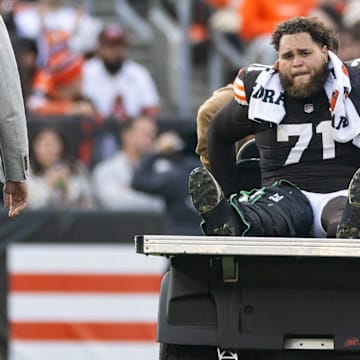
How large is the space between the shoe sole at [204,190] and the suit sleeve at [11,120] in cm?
74

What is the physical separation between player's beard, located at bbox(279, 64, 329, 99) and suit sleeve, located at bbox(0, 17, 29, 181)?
4.29 ft

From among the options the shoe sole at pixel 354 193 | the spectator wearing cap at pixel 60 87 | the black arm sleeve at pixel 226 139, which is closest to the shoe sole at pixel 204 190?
the shoe sole at pixel 354 193

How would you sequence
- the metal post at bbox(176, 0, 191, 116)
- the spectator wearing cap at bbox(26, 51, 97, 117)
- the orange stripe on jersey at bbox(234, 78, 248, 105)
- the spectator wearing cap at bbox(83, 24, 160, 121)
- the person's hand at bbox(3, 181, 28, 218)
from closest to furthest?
1. the person's hand at bbox(3, 181, 28, 218)
2. the orange stripe on jersey at bbox(234, 78, 248, 105)
3. the spectator wearing cap at bbox(26, 51, 97, 117)
4. the spectator wearing cap at bbox(83, 24, 160, 121)
5. the metal post at bbox(176, 0, 191, 116)

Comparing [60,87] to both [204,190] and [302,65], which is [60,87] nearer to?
[302,65]

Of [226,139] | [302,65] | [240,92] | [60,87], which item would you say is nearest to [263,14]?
[60,87]

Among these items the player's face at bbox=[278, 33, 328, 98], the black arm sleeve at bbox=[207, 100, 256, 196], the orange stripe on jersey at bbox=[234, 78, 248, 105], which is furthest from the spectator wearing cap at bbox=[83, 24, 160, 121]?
the player's face at bbox=[278, 33, 328, 98]

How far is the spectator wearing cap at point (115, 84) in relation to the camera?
12.4 meters

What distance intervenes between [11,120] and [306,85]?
4.70ft

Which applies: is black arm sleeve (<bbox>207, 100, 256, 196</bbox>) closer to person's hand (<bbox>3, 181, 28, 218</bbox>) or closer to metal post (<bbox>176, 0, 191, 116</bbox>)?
person's hand (<bbox>3, 181, 28, 218</bbox>)

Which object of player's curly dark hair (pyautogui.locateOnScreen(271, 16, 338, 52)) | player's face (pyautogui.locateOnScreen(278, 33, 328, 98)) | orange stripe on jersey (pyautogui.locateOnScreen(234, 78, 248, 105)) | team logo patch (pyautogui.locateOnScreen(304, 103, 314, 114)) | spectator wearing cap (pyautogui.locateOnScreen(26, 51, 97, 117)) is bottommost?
spectator wearing cap (pyautogui.locateOnScreen(26, 51, 97, 117))

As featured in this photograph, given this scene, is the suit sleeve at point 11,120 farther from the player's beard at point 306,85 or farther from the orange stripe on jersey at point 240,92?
the player's beard at point 306,85

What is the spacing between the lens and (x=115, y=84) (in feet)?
40.6

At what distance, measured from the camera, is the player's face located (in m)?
6.74

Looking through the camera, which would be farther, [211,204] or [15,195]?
[15,195]
